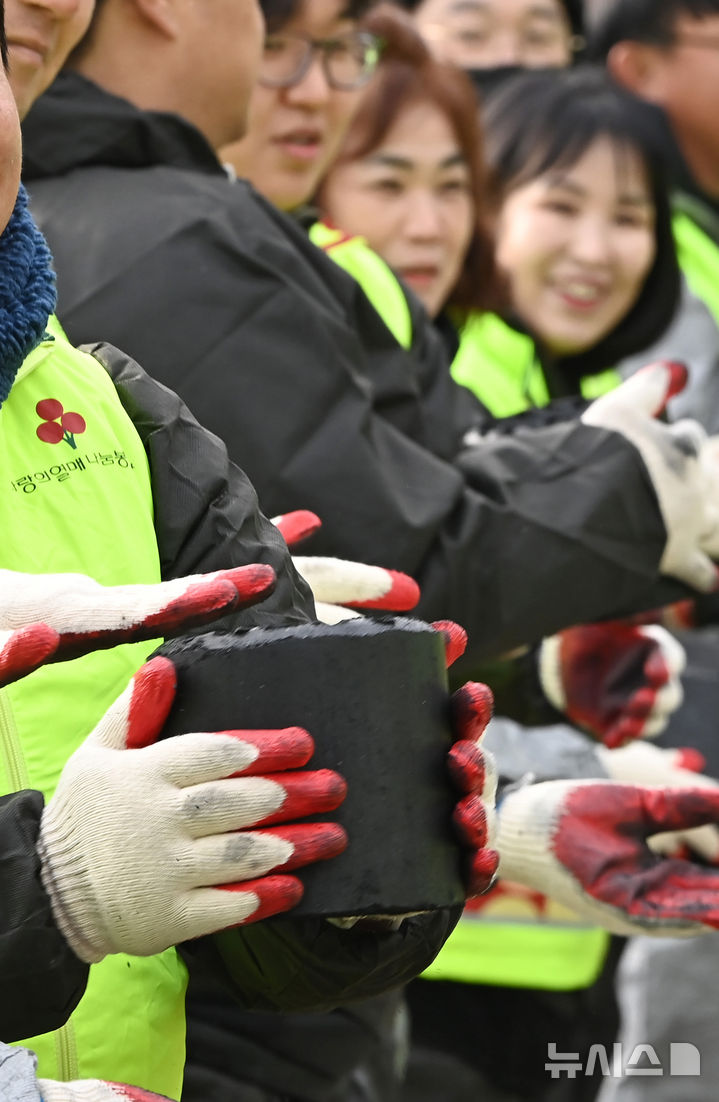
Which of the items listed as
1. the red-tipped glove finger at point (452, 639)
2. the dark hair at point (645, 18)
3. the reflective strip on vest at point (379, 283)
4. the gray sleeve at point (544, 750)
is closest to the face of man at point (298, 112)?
the reflective strip on vest at point (379, 283)

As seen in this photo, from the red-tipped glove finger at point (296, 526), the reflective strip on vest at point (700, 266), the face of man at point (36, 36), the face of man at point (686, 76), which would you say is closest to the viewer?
the red-tipped glove finger at point (296, 526)

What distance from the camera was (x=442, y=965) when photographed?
3.37 m

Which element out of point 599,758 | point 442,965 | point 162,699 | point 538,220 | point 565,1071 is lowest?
point 565,1071

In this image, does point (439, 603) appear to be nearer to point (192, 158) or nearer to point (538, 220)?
point (192, 158)

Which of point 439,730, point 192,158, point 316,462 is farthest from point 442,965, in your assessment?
point 439,730

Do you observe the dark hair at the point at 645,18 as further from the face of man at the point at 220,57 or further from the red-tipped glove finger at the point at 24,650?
the red-tipped glove finger at the point at 24,650

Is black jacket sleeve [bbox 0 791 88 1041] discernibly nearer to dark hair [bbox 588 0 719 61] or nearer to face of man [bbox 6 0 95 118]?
face of man [bbox 6 0 95 118]

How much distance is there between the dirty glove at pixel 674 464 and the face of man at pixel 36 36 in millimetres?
1052

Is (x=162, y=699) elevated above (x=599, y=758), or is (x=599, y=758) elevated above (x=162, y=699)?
(x=162, y=699)

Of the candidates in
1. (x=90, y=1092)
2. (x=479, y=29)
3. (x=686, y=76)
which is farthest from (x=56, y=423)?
(x=686, y=76)

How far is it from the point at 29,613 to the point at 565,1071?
7.71ft

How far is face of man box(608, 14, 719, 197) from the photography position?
541 cm

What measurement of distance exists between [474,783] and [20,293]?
22.9 inches

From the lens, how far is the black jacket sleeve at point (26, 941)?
1345mm
